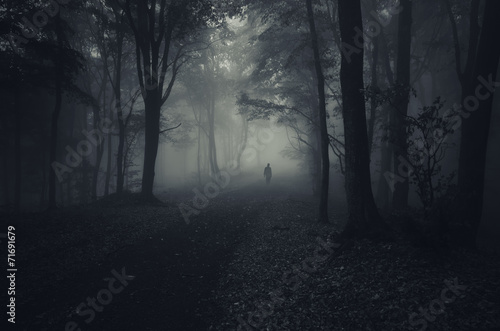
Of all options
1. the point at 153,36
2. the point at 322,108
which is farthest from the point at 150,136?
the point at 322,108

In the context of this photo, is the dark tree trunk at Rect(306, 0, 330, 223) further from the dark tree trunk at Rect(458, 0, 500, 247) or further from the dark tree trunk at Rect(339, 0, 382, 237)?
the dark tree trunk at Rect(458, 0, 500, 247)

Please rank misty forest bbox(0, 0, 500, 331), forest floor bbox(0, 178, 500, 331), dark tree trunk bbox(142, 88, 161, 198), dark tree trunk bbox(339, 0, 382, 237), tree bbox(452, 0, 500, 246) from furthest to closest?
1. dark tree trunk bbox(142, 88, 161, 198)
2. dark tree trunk bbox(339, 0, 382, 237)
3. tree bbox(452, 0, 500, 246)
4. misty forest bbox(0, 0, 500, 331)
5. forest floor bbox(0, 178, 500, 331)

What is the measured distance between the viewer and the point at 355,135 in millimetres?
8539

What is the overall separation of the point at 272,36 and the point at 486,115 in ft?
51.4

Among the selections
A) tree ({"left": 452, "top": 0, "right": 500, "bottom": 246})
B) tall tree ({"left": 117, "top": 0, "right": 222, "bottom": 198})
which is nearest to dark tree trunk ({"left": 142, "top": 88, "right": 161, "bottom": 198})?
tall tree ({"left": 117, "top": 0, "right": 222, "bottom": 198})

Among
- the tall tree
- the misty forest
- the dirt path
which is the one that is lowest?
the dirt path

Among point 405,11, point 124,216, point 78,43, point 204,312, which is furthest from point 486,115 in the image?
point 78,43

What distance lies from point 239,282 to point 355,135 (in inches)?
216

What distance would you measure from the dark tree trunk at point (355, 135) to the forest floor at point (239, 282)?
109 cm

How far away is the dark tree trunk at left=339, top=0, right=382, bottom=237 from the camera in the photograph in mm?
8383

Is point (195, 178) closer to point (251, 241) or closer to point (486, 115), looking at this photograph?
point (251, 241)

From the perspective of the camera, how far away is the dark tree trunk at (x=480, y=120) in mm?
8055

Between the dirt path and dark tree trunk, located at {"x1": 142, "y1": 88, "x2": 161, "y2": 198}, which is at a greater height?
dark tree trunk, located at {"x1": 142, "y1": 88, "x2": 161, "y2": 198}

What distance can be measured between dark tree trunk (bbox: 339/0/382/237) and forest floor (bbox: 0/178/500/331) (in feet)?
3.58
